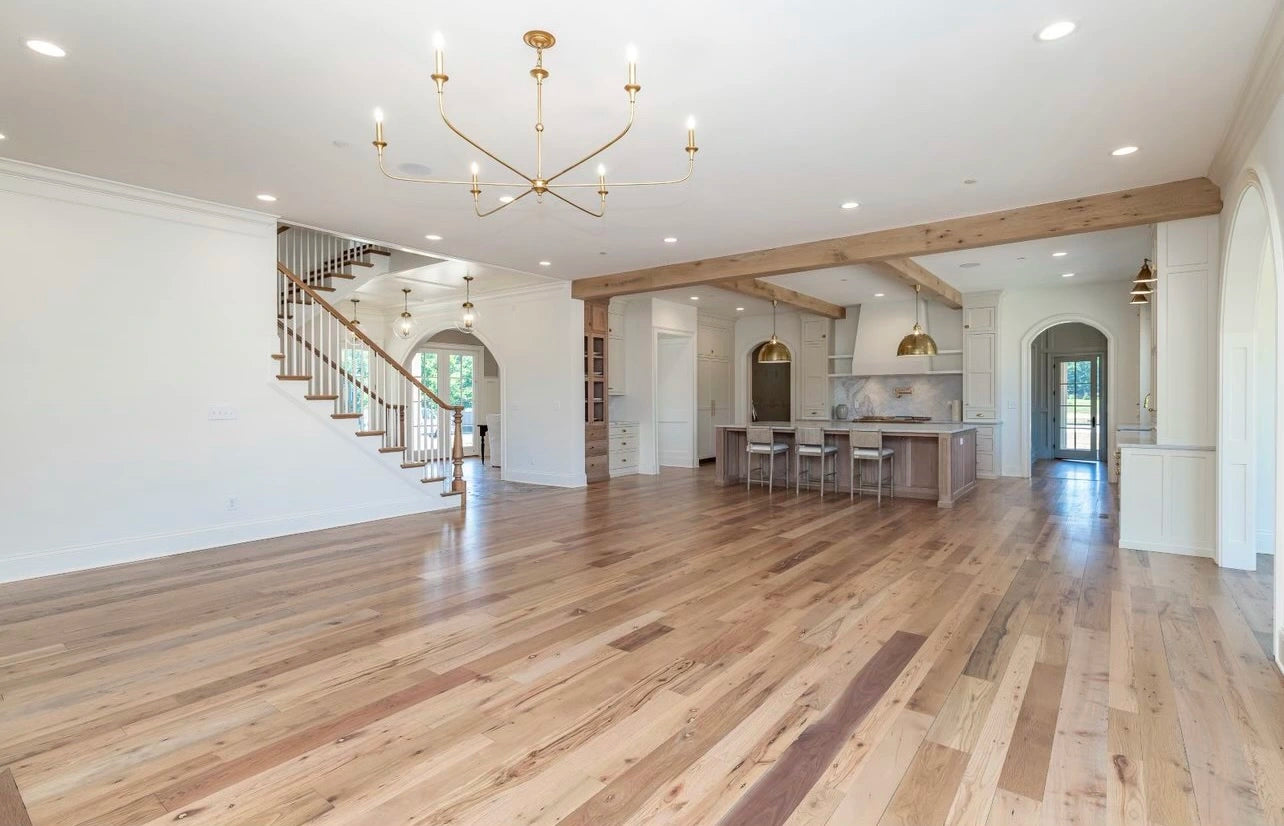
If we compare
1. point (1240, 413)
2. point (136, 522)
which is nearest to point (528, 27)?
point (136, 522)

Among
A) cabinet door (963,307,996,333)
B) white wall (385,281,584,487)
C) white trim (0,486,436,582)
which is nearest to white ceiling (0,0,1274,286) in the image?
white trim (0,486,436,582)

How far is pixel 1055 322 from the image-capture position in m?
9.30

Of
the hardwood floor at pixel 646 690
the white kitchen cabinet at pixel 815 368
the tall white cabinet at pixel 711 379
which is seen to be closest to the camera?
the hardwood floor at pixel 646 690

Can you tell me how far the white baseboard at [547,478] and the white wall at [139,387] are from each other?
10.9 ft

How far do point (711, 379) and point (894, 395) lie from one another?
3.30 meters

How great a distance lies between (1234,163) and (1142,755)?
12.3 ft

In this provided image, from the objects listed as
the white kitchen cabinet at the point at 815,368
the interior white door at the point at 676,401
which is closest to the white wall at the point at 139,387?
the interior white door at the point at 676,401

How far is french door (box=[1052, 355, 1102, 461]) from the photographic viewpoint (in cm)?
1215

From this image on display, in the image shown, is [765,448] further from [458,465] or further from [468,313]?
[468,313]

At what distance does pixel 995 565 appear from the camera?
4512 millimetres

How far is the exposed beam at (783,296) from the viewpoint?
8547mm

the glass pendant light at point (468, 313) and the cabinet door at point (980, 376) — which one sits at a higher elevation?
the glass pendant light at point (468, 313)

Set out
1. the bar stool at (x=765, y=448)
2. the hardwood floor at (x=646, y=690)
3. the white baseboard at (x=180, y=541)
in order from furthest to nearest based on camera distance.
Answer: the bar stool at (x=765, y=448) < the white baseboard at (x=180, y=541) < the hardwood floor at (x=646, y=690)

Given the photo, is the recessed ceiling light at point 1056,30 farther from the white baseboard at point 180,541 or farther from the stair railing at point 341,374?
the white baseboard at point 180,541
